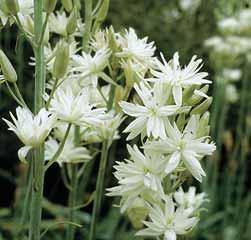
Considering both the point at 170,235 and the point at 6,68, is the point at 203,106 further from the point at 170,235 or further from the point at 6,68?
the point at 6,68

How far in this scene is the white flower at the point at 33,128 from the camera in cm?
107

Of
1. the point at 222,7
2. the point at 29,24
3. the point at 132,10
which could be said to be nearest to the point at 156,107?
the point at 29,24

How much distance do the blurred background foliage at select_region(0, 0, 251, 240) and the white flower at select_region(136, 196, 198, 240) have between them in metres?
1.06

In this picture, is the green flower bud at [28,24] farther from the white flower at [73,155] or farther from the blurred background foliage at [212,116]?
the blurred background foliage at [212,116]

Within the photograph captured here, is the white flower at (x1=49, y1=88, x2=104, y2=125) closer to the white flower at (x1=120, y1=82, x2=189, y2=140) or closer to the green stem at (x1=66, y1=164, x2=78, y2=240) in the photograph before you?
the white flower at (x1=120, y1=82, x2=189, y2=140)

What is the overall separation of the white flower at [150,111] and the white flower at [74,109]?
68mm

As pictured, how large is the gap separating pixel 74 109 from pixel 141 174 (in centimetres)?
17

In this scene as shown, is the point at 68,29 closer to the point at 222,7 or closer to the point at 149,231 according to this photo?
the point at 149,231

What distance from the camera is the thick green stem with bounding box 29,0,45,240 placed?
112 cm

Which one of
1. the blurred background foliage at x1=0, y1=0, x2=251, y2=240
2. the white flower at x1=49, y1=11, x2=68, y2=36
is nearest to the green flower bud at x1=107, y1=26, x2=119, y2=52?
the white flower at x1=49, y1=11, x2=68, y2=36

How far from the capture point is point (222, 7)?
3.15 meters

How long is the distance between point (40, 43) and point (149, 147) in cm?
28

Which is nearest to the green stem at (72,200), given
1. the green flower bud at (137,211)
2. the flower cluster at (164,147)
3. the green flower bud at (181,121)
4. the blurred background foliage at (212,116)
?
the green flower bud at (137,211)

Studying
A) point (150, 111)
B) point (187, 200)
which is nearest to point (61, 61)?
point (150, 111)
